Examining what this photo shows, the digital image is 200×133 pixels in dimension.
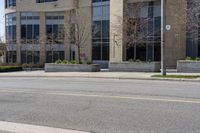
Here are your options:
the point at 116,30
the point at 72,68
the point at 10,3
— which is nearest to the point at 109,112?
the point at 72,68

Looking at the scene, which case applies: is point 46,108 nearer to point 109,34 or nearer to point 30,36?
point 109,34

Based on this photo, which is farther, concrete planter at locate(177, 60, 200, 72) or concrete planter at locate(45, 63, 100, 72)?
concrete planter at locate(45, 63, 100, 72)

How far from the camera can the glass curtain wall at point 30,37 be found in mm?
55625

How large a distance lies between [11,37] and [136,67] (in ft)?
103

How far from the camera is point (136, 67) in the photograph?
30250mm

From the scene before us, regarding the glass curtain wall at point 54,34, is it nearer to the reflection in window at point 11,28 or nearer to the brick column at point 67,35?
the brick column at point 67,35

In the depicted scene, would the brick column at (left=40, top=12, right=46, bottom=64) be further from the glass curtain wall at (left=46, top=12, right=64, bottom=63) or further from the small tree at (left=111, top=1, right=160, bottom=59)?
the small tree at (left=111, top=1, right=160, bottom=59)

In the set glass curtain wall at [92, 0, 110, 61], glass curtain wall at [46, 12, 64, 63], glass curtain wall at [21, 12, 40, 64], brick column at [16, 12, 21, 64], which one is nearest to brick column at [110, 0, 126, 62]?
glass curtain wall at [92, 0, 110, 61]

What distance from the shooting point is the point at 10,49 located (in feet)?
189

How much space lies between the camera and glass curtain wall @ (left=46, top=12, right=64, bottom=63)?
5391 centimetres

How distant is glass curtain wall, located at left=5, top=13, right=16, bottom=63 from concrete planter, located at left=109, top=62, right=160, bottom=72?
28.8 m

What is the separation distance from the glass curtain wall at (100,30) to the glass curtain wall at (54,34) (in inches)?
270

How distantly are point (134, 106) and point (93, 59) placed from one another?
36.7m

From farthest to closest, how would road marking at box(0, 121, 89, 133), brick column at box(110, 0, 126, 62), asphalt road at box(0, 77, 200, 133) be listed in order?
brick column at box(110, 0, 126, 62) < asphalt road at box(0, 77, 200, 133) < road marking at box(0, 121, 89, 133)
